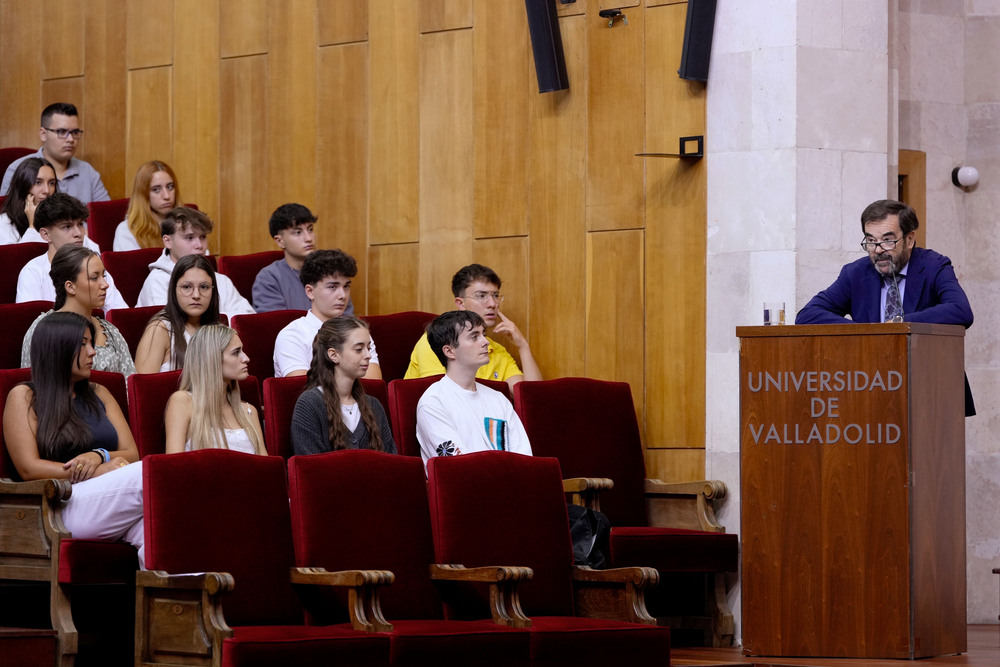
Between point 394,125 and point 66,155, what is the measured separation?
1169 millimetres

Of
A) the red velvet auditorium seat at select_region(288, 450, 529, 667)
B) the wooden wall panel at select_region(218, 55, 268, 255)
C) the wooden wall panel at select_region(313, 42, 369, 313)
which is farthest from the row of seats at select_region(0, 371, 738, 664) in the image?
the wooden wall panel at select_region(218, 55, 268, 255)

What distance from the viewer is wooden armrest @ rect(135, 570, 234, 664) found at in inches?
94.5

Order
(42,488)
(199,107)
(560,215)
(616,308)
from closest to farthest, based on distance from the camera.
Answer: (42,488) → (616,308) → (560,215) → (199,107)

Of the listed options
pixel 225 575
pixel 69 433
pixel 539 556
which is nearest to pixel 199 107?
pixel 69 433

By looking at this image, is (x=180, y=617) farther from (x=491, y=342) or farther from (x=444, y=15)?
(x=444, y=15)

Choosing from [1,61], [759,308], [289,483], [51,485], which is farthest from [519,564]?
[1,61]

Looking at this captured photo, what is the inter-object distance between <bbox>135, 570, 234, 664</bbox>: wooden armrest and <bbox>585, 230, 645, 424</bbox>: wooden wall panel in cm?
173

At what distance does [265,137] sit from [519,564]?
2.31 meters

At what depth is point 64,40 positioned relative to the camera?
17.3 ft

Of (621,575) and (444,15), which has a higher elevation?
(444,15)

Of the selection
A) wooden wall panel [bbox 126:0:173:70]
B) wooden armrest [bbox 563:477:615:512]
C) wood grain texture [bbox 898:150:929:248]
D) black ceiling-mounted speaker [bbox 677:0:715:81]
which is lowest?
wooden armrest [bbox 563:477:615:512]

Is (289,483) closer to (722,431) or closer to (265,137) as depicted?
(722,431)

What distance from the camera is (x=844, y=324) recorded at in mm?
2980

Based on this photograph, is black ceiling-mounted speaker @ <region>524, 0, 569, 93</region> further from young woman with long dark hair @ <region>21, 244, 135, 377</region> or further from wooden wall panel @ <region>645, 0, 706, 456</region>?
young woman with long dark hair @ <region>21, 244, 135, 377</region>
